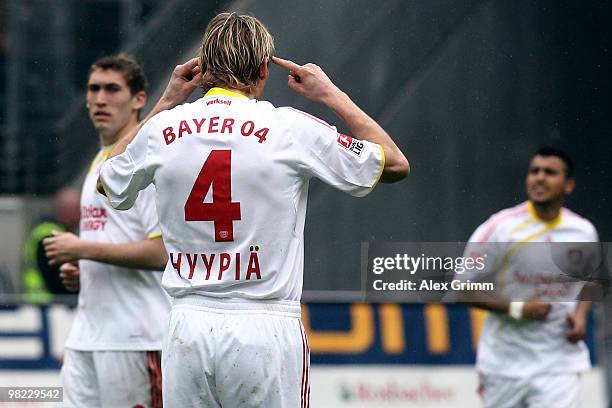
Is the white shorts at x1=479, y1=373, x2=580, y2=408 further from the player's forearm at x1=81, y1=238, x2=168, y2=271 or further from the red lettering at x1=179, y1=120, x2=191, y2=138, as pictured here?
the red lettering at x1=179, y1=120, x2=191, y2=138

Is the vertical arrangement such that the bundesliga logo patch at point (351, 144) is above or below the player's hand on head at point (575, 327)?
above

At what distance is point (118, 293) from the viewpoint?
4.48m

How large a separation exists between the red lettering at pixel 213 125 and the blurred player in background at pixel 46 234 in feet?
6.11

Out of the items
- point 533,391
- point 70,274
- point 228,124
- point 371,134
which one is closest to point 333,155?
point 371,134

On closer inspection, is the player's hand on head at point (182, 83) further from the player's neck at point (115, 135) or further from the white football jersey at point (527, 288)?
the white football jersey at point (527, 288)

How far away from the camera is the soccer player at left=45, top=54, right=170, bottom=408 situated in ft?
14.2

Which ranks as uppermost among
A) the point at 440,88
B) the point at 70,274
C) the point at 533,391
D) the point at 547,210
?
the point at 440,88

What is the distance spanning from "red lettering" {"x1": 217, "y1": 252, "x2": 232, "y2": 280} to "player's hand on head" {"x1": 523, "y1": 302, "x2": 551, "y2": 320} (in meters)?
2.30

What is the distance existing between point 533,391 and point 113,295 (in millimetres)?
2111

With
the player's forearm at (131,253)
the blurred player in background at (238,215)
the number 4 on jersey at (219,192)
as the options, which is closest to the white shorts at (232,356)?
the blurred player in background at (238,215)

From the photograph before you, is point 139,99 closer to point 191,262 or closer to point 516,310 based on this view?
point 191,262

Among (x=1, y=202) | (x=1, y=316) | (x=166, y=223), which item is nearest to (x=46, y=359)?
(x=1, y=316)

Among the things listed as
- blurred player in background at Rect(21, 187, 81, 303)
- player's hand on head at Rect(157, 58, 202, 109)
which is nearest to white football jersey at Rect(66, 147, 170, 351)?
blurred player in background at Rect(21, 187, 81, 303)

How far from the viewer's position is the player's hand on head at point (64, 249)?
433 centimetres
